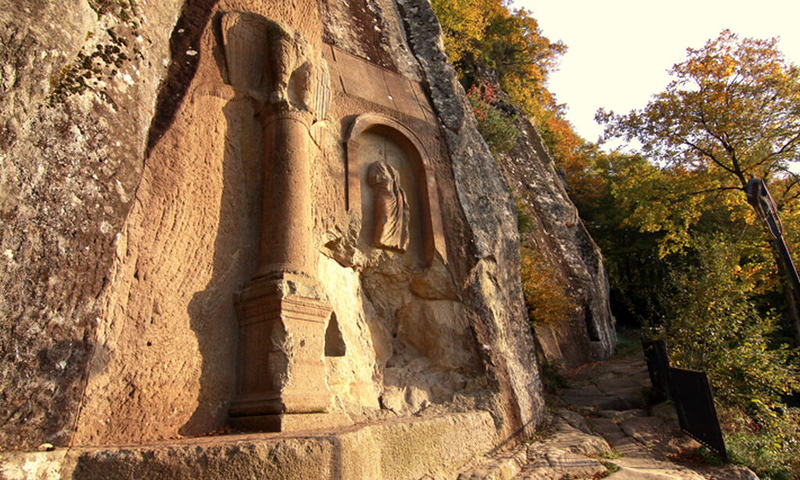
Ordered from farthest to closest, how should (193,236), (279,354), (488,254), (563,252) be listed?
(563,252)
(488,254)
(193,236)
(279,354)

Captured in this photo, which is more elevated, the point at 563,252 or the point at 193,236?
the point at 563,252

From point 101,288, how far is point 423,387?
3.54 metres

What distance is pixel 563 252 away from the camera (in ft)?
49.2

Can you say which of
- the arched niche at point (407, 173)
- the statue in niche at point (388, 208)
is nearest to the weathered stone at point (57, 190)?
the arched niche at point (407, 173)

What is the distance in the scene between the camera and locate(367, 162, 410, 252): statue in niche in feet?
19.9

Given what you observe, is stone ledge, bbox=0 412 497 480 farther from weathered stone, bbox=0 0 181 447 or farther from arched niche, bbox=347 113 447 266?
arched niche, bbox=347 113 447 266

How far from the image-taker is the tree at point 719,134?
41.4ft

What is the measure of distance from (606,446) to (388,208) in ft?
13.1

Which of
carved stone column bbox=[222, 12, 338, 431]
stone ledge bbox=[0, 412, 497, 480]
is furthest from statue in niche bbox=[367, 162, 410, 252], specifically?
stone ledge bbox=[0, 412, 497, 480]

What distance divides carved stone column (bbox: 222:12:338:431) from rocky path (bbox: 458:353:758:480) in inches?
73.8

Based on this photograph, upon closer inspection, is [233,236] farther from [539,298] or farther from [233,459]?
[539,298]

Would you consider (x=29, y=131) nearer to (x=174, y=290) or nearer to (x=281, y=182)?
(x=174, y=290)

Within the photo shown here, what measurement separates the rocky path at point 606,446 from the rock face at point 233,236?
0.57 meters

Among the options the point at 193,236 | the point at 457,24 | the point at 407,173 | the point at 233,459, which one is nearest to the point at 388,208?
the point at 407,173
